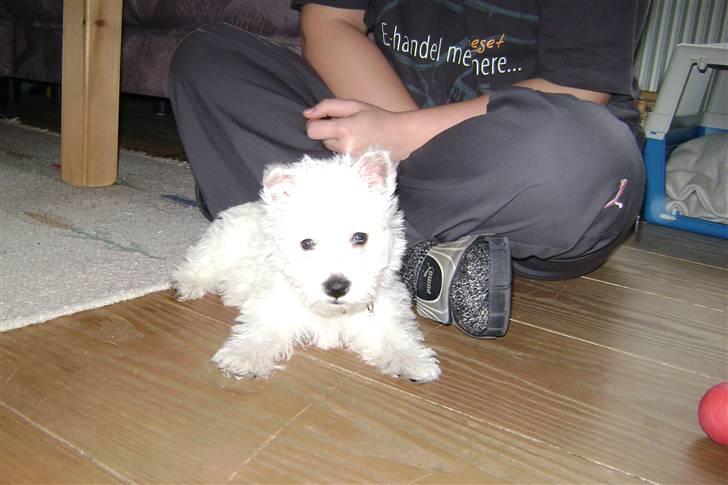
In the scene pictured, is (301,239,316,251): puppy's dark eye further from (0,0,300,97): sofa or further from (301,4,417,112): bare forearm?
(0,0,300,97): sofa

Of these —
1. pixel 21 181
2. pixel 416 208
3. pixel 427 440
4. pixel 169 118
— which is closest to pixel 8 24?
pixel 169 118

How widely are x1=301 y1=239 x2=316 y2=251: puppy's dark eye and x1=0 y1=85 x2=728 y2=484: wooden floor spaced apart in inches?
8.6

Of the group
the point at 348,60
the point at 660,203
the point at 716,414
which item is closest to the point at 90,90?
the point at 348,60

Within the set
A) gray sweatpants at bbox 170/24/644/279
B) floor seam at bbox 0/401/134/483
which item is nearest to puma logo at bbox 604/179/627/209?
gray sweatpants at bbox 170/24/644/279

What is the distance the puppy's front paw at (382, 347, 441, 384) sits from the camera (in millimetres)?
1075

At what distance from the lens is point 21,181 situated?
2.12m

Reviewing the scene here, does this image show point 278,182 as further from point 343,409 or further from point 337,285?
point 343,409

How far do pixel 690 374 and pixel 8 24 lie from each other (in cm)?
375

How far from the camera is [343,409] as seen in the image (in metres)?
0.98

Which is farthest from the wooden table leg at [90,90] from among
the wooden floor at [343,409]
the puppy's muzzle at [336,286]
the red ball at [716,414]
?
the red ball at [716,414]

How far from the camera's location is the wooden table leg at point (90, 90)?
6.51 ft

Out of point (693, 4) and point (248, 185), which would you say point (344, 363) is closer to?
point (248, 185)

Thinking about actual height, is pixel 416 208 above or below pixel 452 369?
above

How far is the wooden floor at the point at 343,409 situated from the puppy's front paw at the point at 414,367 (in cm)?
2
